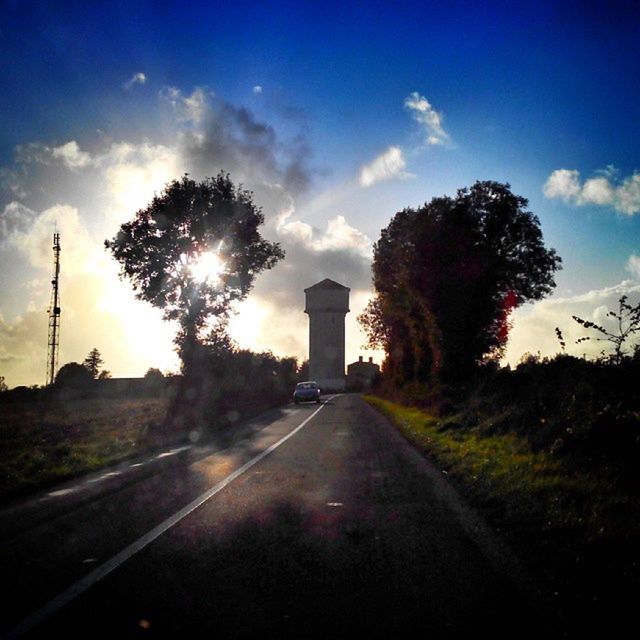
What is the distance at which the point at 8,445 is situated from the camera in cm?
1755

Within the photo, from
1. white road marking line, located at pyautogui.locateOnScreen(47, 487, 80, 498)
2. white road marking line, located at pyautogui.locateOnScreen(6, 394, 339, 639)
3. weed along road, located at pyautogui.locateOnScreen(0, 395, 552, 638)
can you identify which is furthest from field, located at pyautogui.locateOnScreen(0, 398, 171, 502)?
white road marking line, located at pyautogui.locateOnScreen(6, 394, 339, 639)

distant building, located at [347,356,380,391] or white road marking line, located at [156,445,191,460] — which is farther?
distant building, located at [347,356,380,391]

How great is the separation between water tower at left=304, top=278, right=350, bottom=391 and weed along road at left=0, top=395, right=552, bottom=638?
281ft

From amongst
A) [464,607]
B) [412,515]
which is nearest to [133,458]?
[412,515]

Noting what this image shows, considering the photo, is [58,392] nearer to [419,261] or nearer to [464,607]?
[419,261]

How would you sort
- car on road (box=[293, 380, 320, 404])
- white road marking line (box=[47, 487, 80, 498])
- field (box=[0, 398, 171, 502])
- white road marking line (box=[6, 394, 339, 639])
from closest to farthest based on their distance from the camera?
white road marking line (box=[6, 394, 339, 639]), white road marking line (box=[47, 487, 80, 498]), field (box=[0, 398, 171, 502]), car on road (box=[293, 380, 320, 404])

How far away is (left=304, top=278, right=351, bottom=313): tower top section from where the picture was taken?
3888 inches

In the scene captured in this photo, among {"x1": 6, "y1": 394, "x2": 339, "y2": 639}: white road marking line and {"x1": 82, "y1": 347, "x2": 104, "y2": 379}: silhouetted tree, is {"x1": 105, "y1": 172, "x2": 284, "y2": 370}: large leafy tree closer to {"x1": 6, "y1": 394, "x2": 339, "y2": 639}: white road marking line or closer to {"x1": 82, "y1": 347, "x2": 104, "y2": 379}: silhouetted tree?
{"x1": 6, "y1": 394, "x2": 339, "y2": 639}: white road marking line

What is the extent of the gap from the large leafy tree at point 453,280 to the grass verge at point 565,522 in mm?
18490

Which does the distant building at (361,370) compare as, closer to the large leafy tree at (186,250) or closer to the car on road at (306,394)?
the car on road at (306,394)

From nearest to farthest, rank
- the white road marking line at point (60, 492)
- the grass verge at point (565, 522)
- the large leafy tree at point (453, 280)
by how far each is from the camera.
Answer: the grass verge at point (565, 522)
the white road marking line at point (60, 492)
the large leafy tree at point (453, 280)

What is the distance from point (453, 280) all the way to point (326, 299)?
228ft

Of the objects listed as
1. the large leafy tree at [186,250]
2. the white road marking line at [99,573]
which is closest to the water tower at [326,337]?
the large leafy tree at [186,250]

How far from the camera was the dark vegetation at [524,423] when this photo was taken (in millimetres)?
5273
